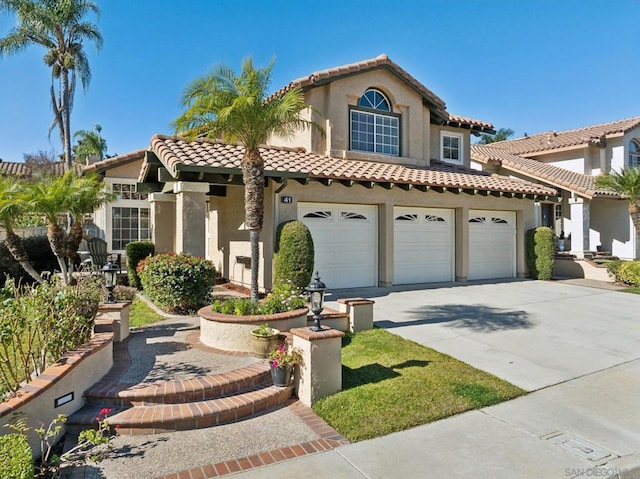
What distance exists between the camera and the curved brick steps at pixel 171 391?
17.8 feet

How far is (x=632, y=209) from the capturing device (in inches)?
674

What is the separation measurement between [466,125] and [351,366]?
1525 cm

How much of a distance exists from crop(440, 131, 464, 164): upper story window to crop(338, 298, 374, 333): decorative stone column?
1205 centimetres

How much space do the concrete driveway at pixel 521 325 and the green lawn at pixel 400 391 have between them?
0.56m

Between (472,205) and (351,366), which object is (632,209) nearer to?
(472,205)

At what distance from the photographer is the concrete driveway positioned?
23.7 ft

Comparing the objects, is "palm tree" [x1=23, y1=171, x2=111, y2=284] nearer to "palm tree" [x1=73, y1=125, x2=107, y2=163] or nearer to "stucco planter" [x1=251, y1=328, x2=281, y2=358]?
"stucco planter" [x1=251, y1=328, x2=281, y2=358]

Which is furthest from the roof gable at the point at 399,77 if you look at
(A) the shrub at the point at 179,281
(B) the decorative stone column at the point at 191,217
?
(A) the shrub at the point at 179,281

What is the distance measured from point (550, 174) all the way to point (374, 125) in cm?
1043

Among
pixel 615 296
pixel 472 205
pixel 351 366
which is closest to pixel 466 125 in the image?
pixel 472 205

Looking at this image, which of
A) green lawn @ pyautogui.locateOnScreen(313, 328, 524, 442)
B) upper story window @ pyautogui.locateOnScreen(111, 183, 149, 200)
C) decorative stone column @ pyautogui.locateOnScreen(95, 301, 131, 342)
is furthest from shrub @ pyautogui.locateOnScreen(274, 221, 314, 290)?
upper story window @ pyautogui.locateOnScreen(111, 183, 149, 200)

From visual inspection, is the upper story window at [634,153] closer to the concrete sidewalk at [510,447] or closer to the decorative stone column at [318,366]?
the concrete sidewalk at [510,447]

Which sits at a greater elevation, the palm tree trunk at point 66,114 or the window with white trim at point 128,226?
the palm tree trunk at point 66,114

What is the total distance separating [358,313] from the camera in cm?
888
